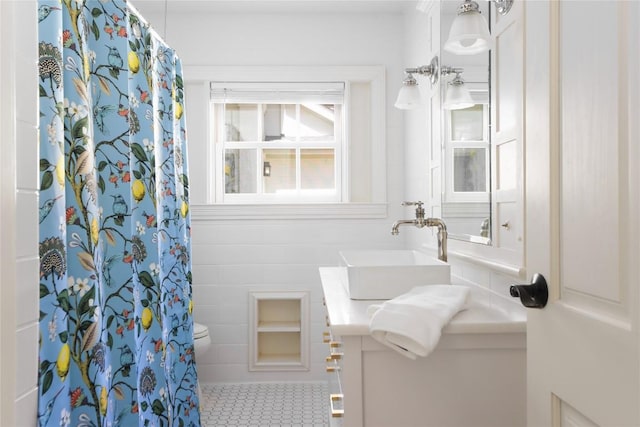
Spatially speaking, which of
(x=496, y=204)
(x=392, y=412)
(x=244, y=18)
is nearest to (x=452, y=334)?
(x=392, y=412)

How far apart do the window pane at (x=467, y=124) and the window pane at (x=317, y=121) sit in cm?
142

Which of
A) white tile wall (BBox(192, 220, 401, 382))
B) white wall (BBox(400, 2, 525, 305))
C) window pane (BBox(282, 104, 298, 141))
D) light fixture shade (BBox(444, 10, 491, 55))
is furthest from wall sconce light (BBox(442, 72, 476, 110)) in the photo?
window pane (BBox(282, 104, 298, 141))

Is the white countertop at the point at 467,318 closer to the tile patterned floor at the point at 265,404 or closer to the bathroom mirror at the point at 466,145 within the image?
the bathroom mirror at the point at 466,145

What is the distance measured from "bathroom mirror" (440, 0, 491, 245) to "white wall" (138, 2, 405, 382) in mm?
1078

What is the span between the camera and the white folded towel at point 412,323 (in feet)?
3.75

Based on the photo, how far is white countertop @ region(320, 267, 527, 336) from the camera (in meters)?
1.23

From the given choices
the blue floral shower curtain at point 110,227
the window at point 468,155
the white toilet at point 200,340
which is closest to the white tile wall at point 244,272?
the white toilet at point 200,340

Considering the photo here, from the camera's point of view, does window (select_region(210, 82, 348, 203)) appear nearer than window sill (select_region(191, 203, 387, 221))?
No

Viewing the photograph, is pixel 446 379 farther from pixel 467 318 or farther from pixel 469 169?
pixel 469 169

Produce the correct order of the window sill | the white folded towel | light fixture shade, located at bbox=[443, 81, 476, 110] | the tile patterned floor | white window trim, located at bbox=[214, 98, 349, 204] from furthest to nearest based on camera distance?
white window trim, located at bbox=[214, 98, 349, 204], the window sill, the tile patterned floor, light fixture shade, located at bbox=[443, 81, 476, 110], the white folded towel

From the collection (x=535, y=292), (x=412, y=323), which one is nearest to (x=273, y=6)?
(x=412, y=323)

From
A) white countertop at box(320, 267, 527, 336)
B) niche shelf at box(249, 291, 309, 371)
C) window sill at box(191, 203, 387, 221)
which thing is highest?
window sill at box(191, 203, 387, 221)

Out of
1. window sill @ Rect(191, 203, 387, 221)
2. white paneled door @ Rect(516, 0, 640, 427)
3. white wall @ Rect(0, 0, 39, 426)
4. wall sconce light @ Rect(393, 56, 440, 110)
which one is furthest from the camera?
window sill @ Rect(191, 203, 387, 221)

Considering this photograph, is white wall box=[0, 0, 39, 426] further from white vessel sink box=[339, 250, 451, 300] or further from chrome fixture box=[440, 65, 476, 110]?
chrome fixture box=[440, 65, 476, 110]
